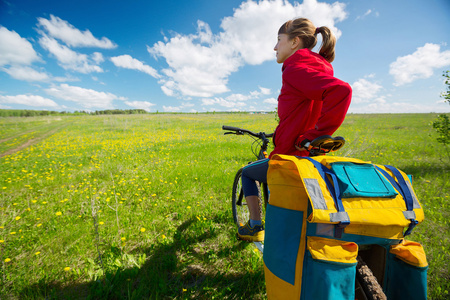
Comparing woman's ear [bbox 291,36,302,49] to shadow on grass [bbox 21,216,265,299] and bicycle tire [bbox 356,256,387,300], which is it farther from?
shadow on grass [bbox 21,216,265,299]

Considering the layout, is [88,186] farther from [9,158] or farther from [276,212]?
[9,158]

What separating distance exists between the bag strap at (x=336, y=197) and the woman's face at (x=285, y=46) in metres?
1.20

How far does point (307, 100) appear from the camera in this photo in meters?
1.68

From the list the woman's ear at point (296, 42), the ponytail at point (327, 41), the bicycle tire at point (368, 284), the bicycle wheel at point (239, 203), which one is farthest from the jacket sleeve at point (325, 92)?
the bicycle wheel at point (239, 203)

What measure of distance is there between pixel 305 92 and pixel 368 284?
1408mm

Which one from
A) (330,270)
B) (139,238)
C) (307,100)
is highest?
(307,100)

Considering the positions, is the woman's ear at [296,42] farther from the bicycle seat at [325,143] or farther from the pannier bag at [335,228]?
the pannier bag at [335,228]

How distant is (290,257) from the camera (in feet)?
3.92

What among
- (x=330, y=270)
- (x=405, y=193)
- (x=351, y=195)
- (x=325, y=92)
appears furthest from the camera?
(x=325, y=92)

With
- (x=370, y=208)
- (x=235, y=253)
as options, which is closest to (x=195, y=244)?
(x=235, y=253)

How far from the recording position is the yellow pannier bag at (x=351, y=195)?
1.10m

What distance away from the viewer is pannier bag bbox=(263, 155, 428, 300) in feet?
3.52

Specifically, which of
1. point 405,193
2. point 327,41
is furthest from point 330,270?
point 327,41

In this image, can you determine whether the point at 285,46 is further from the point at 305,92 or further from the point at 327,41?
the point at 305,92
